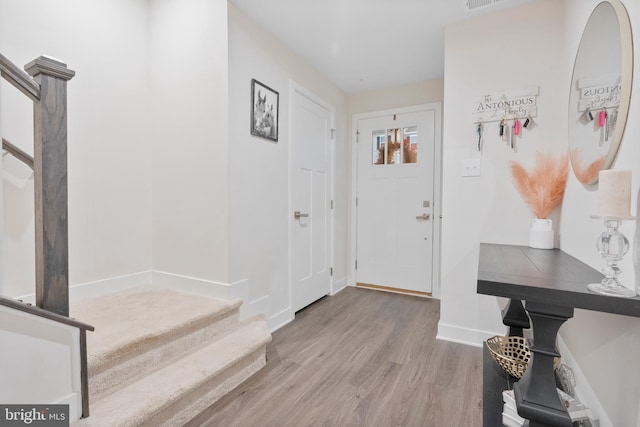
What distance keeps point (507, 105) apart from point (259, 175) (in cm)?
191

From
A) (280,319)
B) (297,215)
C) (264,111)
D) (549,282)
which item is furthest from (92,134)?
(549,282)

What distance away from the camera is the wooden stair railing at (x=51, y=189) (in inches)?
46.6

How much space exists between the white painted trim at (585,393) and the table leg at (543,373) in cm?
30

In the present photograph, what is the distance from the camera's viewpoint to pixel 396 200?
11.6 feet

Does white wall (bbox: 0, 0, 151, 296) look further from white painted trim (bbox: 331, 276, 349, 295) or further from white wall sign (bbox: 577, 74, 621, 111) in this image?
white wall sign (bbox: 577, 74, 621, 111)

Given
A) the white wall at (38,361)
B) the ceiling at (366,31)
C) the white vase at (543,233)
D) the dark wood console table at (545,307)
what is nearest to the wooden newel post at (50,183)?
the white wall at (38,361)

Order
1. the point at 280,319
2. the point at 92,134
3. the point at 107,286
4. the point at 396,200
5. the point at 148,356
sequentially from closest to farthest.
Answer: the point at 148,356, the point at 92,134, the point at 107,286, the point at 280,319, the point at 396,200

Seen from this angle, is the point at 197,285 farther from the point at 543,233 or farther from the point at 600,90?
the point at 600,90

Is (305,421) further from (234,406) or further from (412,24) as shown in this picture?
(412,24)

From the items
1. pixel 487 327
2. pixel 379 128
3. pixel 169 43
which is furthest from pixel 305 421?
pixel 379 128

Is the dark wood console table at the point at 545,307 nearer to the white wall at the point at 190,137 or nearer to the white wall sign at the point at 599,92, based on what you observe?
the white wall sign at the point at 599,92

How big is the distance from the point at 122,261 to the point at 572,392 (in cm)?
290

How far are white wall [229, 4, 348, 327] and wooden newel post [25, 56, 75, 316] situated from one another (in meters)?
0.95

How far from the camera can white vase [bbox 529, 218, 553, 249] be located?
6.29 feet
